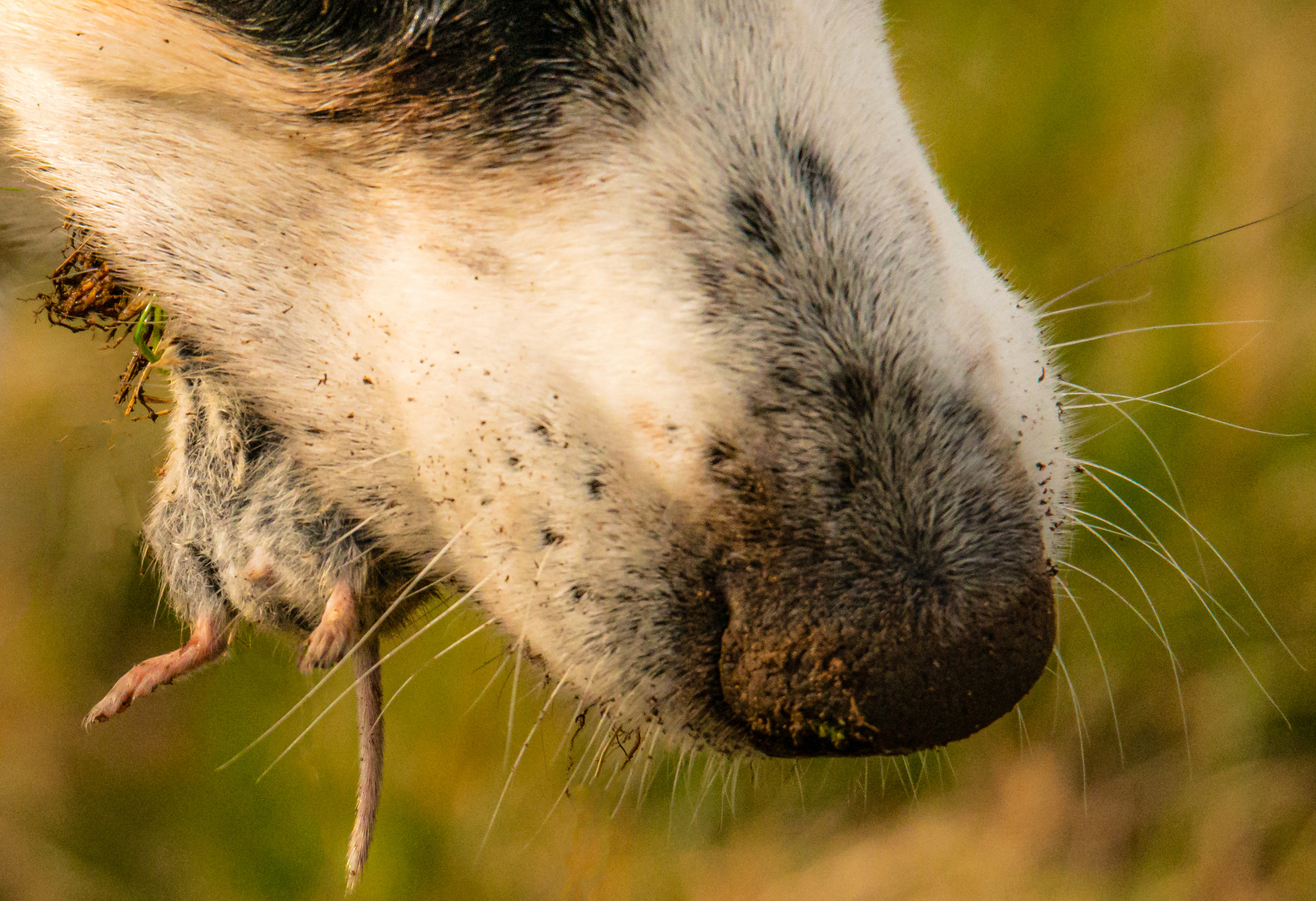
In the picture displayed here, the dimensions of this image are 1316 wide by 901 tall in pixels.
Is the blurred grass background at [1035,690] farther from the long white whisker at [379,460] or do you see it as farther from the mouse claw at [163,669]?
the long white whisker at [379,460]

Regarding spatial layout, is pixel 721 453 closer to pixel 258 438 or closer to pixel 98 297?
pixel 258 438

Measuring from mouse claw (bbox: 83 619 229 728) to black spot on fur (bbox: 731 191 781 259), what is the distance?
76 cm

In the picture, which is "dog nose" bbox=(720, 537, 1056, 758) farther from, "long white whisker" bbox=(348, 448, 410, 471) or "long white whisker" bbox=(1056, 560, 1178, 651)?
"long white whisker" bbox=(348, 448, 410, 471)

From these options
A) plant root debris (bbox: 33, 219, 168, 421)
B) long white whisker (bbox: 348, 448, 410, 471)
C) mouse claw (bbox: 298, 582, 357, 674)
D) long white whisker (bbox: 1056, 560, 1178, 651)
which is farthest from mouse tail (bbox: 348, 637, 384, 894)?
long white whisker (bbox: 1056, 560, 1178, 651)

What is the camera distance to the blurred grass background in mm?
2086

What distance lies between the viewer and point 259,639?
2.30 metres

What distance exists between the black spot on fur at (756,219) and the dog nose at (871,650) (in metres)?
0.31

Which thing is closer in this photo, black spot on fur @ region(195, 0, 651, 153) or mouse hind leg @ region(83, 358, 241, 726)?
black spot on fur @ region(195, 0, 651, 153)

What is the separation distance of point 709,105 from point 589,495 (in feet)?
1.33

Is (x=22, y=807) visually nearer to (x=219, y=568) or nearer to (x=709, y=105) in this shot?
(x=219, y=568)

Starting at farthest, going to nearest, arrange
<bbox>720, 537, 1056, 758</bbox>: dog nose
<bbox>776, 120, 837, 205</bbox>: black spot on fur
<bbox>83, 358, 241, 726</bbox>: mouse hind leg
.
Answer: <bbox>83, 358, 241, 726</bbox>: mouse hind leg → <bbox>776, 120, 837, 205</bbox>: black spot on fur → <bbox>720, 537, 1056, 758</bbox>: dog nose

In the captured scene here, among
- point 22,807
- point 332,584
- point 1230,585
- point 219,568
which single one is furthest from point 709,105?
point 22,807

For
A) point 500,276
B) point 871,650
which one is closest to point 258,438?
point 500,276

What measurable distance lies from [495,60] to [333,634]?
59 centimetres
